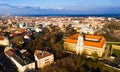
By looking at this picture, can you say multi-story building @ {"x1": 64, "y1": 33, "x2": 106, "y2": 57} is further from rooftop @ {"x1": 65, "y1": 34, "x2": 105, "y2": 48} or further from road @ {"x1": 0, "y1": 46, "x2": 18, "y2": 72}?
road @ {"x1": 0, "y1": 46, "x2": 18, "y2": 72}

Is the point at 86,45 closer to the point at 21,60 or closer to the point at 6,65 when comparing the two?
the point at 21,60

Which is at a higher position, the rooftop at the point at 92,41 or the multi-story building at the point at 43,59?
the rooftop at the point at 92,41

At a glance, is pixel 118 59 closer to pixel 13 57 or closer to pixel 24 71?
pixel 24 71

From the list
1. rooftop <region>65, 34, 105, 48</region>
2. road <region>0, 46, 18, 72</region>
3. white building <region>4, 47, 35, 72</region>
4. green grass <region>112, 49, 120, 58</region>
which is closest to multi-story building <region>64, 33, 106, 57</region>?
rooftop <region>65, 34, 105, 48</region>

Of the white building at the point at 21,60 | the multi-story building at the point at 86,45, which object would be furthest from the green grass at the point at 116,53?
the white building at the point at 21,60

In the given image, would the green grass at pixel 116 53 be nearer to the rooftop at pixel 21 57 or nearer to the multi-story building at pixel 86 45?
the multi-story building at pixel 86 45

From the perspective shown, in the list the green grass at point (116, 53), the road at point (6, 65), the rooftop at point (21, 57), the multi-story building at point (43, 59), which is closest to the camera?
the rooftop at point (21, 57)

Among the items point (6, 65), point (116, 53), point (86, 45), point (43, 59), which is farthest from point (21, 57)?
point (116, 53)

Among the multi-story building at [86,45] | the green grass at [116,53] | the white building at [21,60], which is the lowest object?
the green grass at [116,53]
